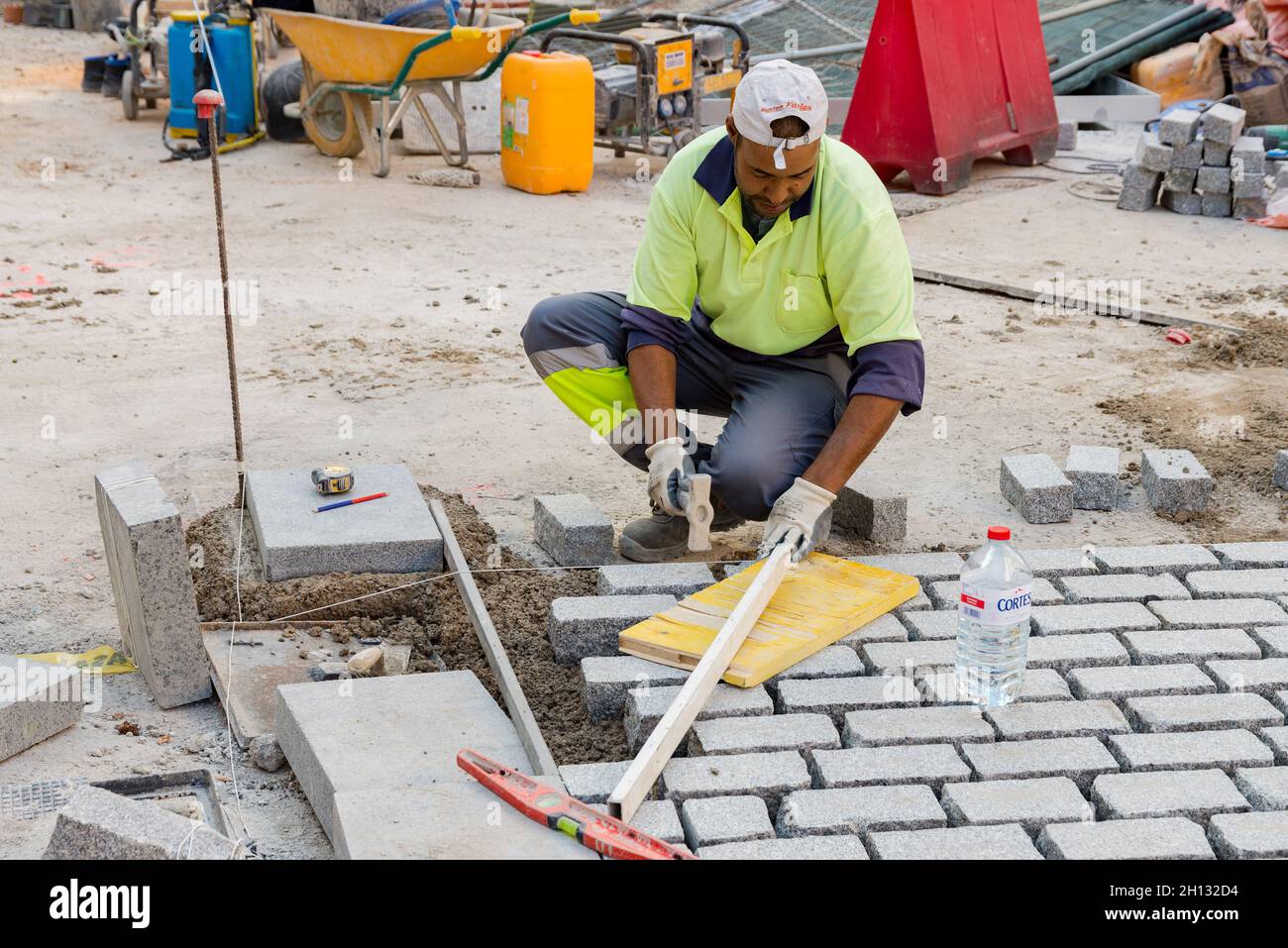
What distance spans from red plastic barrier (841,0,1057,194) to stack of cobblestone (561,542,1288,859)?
20.1 ft

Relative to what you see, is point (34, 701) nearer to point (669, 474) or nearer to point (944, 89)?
point (669, 474)

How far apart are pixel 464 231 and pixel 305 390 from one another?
291 cm

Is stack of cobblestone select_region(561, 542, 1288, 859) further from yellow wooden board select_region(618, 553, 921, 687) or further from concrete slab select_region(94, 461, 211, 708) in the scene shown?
concrete slab select_region(94, 461, 211, 708)

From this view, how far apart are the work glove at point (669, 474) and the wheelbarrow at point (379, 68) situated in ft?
18.6

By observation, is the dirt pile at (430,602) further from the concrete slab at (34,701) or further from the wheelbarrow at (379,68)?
the wheelbarrow at (379,68)

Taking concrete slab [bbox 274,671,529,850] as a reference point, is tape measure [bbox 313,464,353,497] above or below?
above

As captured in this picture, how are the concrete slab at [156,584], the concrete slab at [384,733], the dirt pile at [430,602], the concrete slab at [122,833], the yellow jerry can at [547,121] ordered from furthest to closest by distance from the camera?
the yellow jerry can at [547,121], the dirt pile at [430,602], the concrete slab at [156,584], the concrete slab at [384,733], the concrete slab at [122,833]

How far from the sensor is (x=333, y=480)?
14.8 feet

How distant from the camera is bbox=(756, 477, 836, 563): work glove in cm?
396

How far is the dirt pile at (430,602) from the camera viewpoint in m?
3.92

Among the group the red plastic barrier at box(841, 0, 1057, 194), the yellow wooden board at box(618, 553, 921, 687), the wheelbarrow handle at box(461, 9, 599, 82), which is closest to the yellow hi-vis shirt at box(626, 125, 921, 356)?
the yellow wooden board at box(618, 553, 921, 687)

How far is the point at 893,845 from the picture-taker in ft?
9.75

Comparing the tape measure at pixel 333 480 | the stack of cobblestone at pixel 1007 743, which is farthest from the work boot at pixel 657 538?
the tape measure at pixel 333 480

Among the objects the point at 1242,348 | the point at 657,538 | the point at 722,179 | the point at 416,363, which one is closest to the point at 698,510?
the point at 657,538
